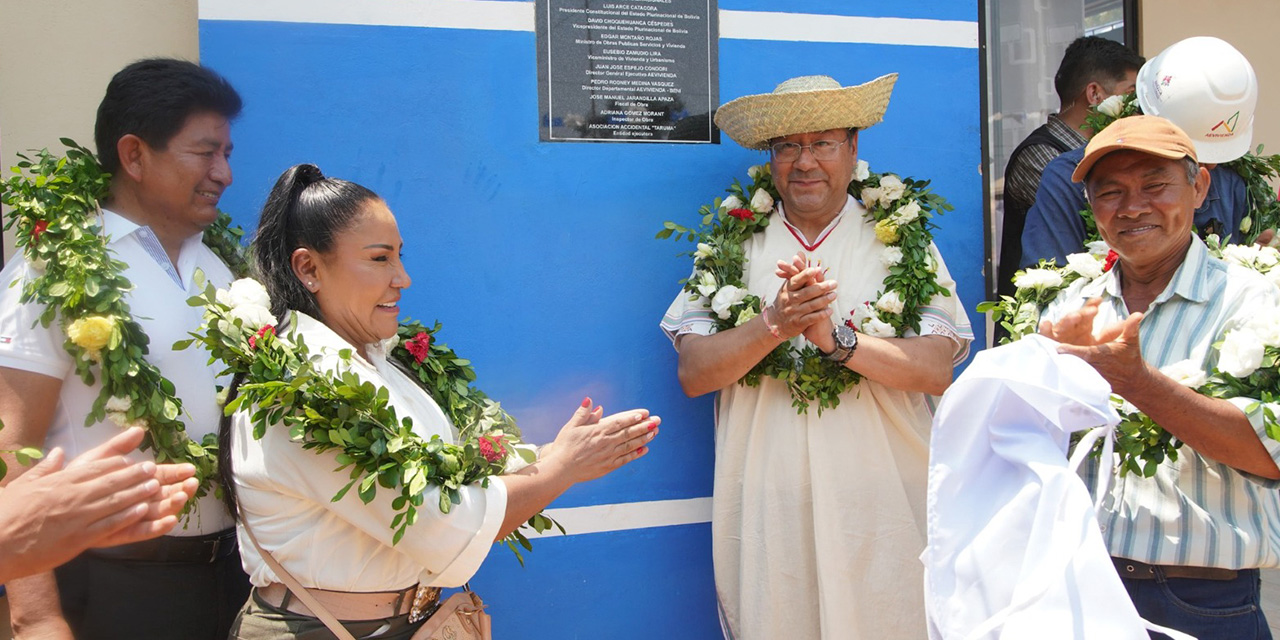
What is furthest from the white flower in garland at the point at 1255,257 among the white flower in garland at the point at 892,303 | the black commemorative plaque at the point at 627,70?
the black commemorative plaque at the point at 627,70

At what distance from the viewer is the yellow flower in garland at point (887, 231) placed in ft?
10.8

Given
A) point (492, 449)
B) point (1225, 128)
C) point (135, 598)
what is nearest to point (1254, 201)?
point (1225, 128)

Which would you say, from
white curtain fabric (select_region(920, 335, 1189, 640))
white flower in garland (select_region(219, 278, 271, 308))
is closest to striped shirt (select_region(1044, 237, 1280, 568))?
white curtain fabric (select_region(920, 335, 1189, 640))

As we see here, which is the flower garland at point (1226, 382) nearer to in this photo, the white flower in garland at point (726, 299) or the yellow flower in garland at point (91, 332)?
the white flower in garland at point (726, 299)

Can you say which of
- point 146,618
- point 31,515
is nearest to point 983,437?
point 31,515

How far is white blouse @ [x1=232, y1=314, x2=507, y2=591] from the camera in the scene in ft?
7.04

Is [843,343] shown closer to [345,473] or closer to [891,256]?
[891,256]

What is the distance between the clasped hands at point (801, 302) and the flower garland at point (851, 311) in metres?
0.24

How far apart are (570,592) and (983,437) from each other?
199 centimetres

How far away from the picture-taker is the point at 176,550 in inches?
98.0

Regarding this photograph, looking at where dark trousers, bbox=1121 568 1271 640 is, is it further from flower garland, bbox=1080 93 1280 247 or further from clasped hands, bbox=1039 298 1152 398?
flower garland, bbox=1080 93 1280 247

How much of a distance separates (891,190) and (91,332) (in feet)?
8.14

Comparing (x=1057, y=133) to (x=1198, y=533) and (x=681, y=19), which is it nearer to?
(x=681, y=19)

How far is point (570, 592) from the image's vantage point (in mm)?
3584
